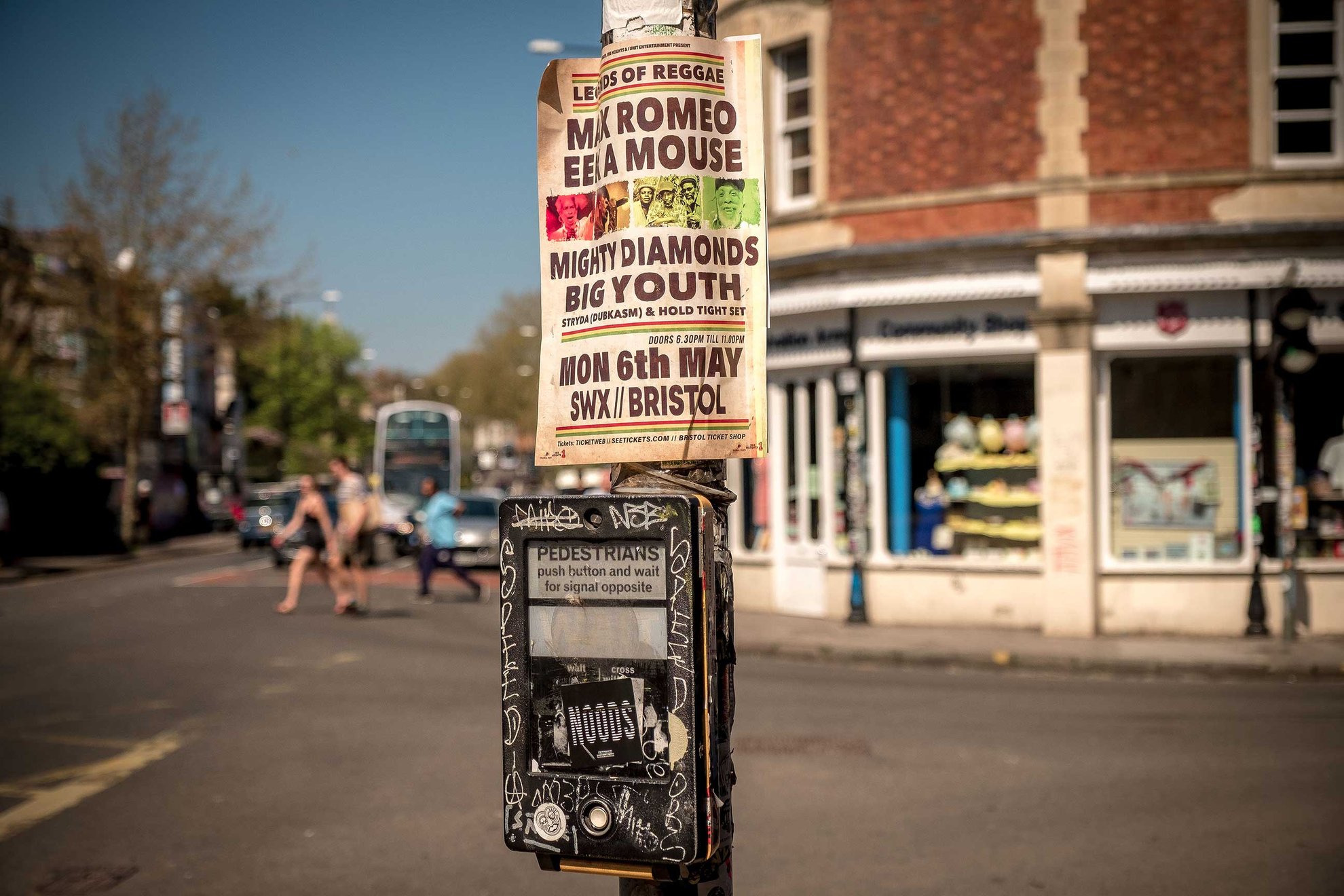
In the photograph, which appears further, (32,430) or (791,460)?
(32,430)

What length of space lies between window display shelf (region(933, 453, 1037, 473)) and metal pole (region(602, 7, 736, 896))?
14.2 metres

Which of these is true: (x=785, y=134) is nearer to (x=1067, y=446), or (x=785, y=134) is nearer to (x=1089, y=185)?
(x=1089, y=185)

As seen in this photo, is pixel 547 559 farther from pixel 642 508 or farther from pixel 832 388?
pixel 832 388

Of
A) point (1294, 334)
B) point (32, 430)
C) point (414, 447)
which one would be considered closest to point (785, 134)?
point (1294, 334)

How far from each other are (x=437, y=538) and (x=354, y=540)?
5.80 ft

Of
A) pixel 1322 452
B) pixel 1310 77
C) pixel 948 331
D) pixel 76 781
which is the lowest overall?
pixel 76 781

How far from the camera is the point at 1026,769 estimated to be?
804 cm

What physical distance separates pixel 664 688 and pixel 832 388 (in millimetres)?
15344

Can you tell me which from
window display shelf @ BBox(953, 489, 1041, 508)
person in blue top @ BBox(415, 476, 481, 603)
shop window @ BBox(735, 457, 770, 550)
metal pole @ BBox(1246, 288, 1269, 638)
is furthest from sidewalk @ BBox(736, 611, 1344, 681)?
person in blue top @ BBox(415, 476, 481, 603)

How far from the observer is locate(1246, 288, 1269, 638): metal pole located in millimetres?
14664

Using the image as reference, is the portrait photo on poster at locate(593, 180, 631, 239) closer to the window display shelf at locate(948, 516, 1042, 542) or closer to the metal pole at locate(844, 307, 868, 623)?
the metal pole at locate(844, 307, 868, 623)

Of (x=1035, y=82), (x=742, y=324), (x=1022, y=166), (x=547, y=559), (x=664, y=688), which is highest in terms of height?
(x=1035, y=82)

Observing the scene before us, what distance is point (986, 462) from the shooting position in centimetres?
1666

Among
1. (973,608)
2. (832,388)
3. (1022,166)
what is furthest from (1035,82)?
(973,608)
